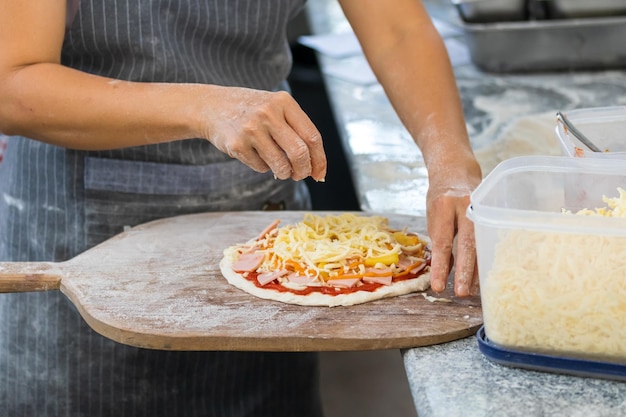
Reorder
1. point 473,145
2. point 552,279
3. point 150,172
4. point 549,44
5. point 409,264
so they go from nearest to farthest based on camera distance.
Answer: point 552,279
point 409,264
point 150,172
point 473,145
point 549,44

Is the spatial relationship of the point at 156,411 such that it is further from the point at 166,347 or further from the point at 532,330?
the point at 532,330

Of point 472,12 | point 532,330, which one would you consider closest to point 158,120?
point 532,330

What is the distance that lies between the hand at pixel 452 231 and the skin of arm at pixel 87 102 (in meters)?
0.25

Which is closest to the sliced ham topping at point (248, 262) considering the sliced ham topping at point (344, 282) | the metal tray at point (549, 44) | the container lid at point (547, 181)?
the sliced ham topping at point (344, 282)

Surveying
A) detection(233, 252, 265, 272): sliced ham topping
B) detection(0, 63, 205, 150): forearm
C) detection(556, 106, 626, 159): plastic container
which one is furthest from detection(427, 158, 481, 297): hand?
detection(0, 63, 205, 150): forearm

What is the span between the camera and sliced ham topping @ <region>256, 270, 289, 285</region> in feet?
5.25

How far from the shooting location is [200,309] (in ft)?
4.93

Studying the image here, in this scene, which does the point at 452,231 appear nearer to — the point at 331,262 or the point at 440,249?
the point at 440,249

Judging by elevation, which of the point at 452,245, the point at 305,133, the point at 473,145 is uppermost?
the point at 305,133

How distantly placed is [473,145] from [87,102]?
1.21m

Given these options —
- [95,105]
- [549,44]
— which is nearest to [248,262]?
[95,105]

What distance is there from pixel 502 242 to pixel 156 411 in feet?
3.64

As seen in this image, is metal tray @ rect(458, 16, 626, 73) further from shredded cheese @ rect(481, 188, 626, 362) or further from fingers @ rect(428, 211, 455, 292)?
shredded cheese @ rect(481, 188, 626, 362)

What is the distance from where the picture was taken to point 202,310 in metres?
1.50
